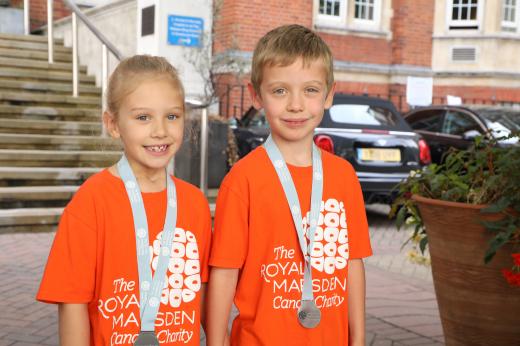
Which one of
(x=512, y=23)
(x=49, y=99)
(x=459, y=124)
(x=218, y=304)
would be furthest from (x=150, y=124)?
(x=512, y=23)

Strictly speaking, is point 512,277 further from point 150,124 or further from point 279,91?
point 150,124

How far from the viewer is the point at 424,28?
20.0 metres

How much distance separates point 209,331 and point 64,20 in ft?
39.0

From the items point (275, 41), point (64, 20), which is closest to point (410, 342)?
point (275, 41)

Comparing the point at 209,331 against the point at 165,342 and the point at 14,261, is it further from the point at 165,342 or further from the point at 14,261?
the point at 14,261

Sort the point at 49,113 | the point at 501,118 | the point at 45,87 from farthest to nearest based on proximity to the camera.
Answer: the point at 501,118 → the point at 45,87 → the point at 49,113

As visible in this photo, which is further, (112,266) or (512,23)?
(512,23)

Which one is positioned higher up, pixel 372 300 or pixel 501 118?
pixel 501 118

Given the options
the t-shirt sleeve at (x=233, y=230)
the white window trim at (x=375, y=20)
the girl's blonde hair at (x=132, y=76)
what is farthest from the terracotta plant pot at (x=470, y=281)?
the white window trim at (x=375, y=20)

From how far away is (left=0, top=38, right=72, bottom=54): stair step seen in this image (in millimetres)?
11961

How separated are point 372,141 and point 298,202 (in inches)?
264

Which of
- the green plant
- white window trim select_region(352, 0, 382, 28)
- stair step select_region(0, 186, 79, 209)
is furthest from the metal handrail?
white window trim select_region(352, 0, 382, 28)

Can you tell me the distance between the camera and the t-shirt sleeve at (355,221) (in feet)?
7.42

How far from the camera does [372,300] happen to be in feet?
17.2
